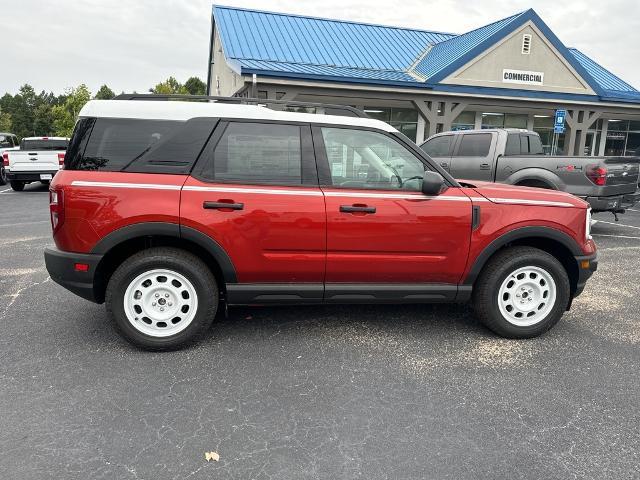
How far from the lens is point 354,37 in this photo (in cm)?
2092

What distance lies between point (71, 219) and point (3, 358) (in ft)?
3.72

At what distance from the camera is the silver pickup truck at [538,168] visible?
831cm

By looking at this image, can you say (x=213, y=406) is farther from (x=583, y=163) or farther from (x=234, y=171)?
(x=583, y=163)

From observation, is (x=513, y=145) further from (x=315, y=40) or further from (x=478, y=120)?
(x=478, y=120)

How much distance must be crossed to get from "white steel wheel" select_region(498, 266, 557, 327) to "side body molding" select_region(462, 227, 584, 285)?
0.27 m

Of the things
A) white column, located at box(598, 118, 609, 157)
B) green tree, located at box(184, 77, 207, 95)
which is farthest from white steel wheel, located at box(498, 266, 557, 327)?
green tree, located at box(184, 77, 207, 95)

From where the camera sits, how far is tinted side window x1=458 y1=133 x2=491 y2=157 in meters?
9.32

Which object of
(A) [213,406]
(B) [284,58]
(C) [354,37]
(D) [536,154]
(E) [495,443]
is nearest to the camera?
(E) [495,443]

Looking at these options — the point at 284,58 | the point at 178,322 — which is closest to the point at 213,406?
the point at 178,322

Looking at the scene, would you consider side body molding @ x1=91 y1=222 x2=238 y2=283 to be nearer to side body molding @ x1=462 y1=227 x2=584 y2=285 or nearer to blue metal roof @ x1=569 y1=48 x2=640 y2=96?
side body molding @ x1=462 y1=227 x2=584 y2=285

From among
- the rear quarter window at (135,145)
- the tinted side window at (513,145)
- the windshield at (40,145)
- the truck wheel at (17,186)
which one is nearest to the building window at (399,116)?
Result: the windshield at (40,145)

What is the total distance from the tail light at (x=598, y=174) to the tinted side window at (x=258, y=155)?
6.38 m

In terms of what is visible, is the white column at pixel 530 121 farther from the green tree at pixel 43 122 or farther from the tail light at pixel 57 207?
the green tree at pixel 43 122

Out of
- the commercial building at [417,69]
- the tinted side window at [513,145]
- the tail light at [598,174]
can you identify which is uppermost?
the commercial building at [417,69]
